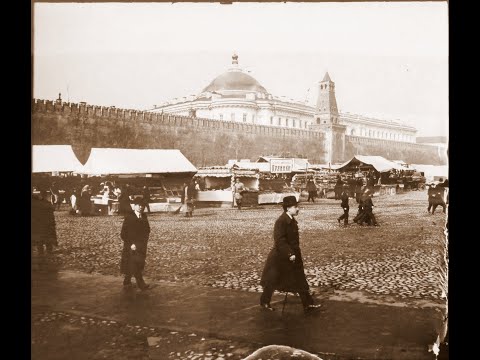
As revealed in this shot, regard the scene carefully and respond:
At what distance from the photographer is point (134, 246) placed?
319 cm

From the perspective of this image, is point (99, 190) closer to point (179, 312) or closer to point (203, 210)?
point (203, 210)

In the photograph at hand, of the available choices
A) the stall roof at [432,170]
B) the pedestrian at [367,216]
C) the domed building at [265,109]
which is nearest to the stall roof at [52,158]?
the domed building at [265,109]

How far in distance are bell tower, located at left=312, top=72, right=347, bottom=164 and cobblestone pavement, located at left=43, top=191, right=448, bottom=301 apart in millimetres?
491

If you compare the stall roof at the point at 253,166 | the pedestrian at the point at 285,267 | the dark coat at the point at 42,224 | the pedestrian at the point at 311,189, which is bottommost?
the pedestrian at the point at 285,267

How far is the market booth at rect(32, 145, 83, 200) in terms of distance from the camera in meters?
3.22

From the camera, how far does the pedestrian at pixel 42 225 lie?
3.21 meters

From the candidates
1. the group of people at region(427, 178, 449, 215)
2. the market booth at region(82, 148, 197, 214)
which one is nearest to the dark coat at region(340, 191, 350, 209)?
the group of people at region(427, 178, 449, 215)

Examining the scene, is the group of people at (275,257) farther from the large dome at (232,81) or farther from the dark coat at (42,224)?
the large dome at (232,81)

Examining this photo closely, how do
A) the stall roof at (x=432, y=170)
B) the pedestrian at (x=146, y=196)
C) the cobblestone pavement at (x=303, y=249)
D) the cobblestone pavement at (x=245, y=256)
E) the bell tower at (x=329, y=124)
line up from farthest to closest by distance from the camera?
the bell tower at (x=329, y=124) → the pedestrian at (x=146, y=196) → the stall roof at (x=432, y=170) → the cobblestone pavement at (x=303, y=249) → the cobblestone pavement at (x=245, y=256)

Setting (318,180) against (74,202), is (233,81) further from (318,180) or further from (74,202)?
(74,202)

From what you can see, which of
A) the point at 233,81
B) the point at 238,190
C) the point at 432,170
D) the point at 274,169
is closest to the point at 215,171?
the point at 238,190
